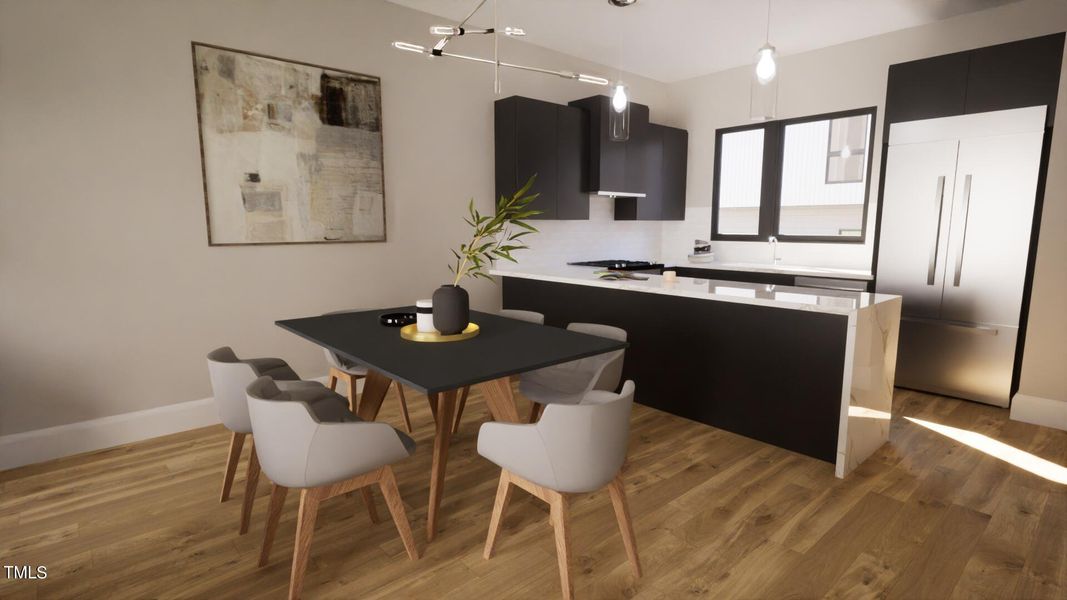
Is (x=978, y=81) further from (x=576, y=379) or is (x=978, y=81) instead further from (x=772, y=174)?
(x=576, y=379)

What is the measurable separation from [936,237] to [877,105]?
1.43 m

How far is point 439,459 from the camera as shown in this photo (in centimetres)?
233

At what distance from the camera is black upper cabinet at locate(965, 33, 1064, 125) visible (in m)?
3.63

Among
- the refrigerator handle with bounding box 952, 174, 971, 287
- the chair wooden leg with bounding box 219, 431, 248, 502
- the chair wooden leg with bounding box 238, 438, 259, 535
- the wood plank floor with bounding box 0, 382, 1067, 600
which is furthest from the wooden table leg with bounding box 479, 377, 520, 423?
the refrigerator handle with bounding box 952, 174, 971, 287

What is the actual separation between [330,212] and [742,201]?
4234 mm

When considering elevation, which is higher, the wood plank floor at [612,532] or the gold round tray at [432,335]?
the gold round tray at [432,335]

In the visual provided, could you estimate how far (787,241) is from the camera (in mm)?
5547

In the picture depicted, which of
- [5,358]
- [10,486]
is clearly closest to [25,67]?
[5,358]

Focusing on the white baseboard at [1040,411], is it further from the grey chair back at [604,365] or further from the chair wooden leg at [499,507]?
the chair wooden leg at [499,507]

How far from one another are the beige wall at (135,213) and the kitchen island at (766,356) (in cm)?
207

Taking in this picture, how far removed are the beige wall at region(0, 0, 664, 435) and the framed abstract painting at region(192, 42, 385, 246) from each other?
0.28 feet

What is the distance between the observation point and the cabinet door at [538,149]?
463cm

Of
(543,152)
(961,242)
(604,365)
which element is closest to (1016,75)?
(961,242)

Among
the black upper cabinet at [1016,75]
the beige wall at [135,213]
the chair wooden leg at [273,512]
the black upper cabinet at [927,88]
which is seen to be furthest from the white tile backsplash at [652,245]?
the chair wooden leg at [273,512]
